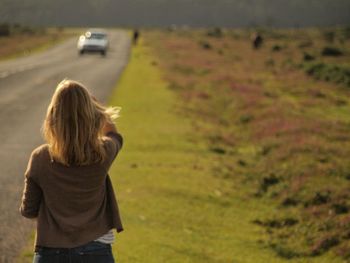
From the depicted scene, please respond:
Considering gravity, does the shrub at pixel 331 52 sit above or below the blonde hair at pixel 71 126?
below

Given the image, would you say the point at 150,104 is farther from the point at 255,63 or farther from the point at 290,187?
the point at 255,63

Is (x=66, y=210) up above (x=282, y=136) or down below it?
Result: above

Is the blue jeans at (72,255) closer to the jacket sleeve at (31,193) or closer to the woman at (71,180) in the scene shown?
the woman at (71,180)

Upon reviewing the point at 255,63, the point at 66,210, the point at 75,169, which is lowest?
the point at 255,63

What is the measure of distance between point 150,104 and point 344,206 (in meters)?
11.9

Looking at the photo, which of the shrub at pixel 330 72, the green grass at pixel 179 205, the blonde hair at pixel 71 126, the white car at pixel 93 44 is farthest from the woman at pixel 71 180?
the white car at pixel 93 44

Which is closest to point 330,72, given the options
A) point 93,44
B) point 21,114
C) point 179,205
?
point 21,114

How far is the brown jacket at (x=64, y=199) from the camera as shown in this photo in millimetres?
3586

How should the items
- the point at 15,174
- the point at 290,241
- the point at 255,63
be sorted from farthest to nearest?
the point at 255,63 → the point at 15,174 → the point at 290,241

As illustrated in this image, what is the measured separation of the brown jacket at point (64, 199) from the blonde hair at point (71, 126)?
91 millimetres

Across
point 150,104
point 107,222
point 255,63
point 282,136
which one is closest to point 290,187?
point 282,136

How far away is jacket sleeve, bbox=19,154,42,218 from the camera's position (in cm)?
360

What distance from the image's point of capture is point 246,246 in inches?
312

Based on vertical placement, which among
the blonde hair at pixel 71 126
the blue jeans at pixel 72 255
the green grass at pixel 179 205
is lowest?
the green grass at pixel 179 205
